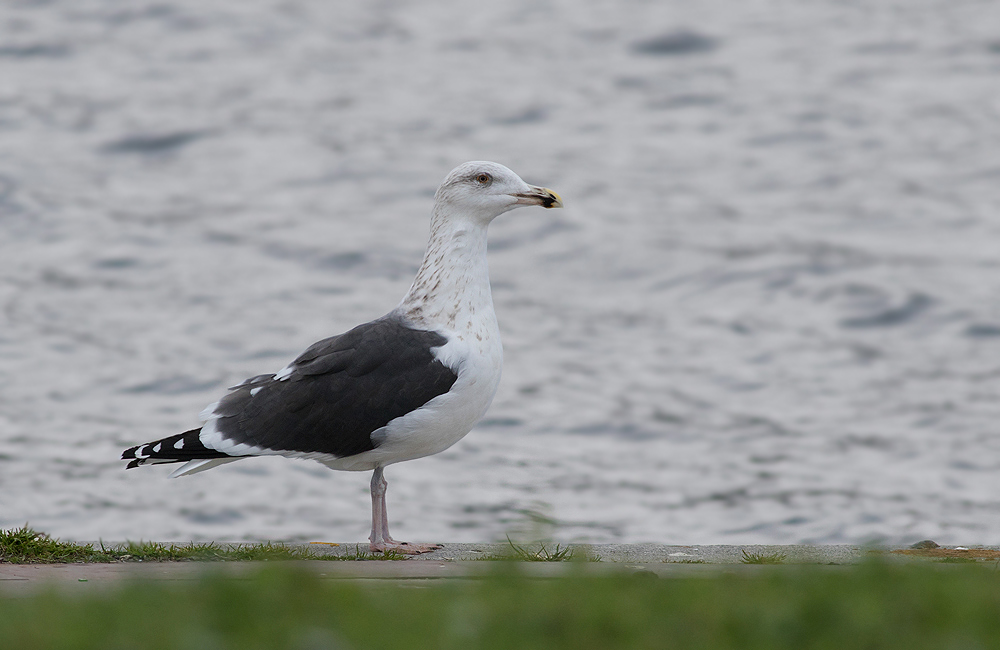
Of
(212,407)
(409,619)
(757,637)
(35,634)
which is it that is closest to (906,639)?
(757,637)

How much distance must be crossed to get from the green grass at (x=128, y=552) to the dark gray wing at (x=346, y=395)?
1.29 meters

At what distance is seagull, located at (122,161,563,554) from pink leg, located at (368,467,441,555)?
1 cm

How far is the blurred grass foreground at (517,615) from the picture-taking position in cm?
320

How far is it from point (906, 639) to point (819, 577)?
2.45 feet

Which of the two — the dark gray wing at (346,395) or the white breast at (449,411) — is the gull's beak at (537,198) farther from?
the dark gray wing at (346,395)

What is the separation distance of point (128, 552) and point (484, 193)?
134 inches

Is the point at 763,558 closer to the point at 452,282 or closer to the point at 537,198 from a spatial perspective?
the point at 452,282

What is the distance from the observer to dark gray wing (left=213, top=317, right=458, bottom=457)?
7.68 m

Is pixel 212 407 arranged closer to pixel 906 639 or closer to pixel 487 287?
pixel 487 287

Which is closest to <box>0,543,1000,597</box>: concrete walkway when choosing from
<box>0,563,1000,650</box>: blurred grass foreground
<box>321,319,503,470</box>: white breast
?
<box>0,563,1000,650</box>: blurred grass foreground

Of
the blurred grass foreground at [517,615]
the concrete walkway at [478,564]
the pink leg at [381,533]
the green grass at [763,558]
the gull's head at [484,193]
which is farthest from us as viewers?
the gull's head at [484,193]

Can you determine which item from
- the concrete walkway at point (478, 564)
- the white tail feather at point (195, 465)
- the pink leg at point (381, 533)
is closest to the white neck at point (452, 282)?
the pink leg at point (381, 533)

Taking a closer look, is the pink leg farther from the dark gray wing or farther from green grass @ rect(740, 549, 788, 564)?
green grass @ rect(740, 549, 788, 564)

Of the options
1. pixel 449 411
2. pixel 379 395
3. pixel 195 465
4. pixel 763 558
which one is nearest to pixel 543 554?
pixel 763 558
